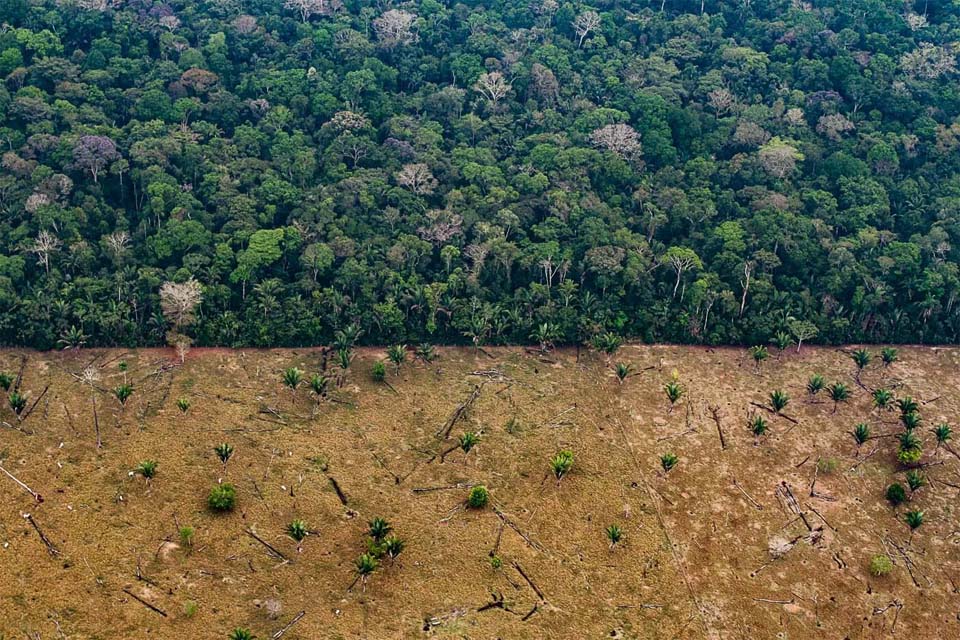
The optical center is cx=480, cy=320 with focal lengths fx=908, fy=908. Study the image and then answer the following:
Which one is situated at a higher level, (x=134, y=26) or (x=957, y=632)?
(x=134, y=26)

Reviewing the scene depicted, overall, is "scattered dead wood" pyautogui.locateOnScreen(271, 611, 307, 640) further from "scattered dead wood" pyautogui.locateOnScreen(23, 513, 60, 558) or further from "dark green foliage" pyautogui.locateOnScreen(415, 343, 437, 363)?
"dark green foliage" pyautogui.locateOnScreen(415, 343, 437, 363)

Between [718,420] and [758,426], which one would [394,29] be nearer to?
[718,420]

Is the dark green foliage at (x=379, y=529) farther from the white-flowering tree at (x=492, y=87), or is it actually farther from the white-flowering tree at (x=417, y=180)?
the white-flowering tree at (x=492, y=87)

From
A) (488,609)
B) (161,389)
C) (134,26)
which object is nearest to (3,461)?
(161,389)

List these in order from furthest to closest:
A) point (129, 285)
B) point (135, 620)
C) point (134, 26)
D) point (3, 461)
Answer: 1. point (134, 26)
2. point (129, 285)
3. point (3, 461)
4. point (135, 620)

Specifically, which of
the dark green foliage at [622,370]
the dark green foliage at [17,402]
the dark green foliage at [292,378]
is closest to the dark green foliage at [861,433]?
the dark green foliage at [622,370]

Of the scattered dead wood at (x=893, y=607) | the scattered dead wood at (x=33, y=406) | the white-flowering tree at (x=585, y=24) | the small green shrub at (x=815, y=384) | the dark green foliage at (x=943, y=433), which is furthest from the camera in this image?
the white-flowering tree at (x=585, y=24)

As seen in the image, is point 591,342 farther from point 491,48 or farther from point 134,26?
point 134,26
